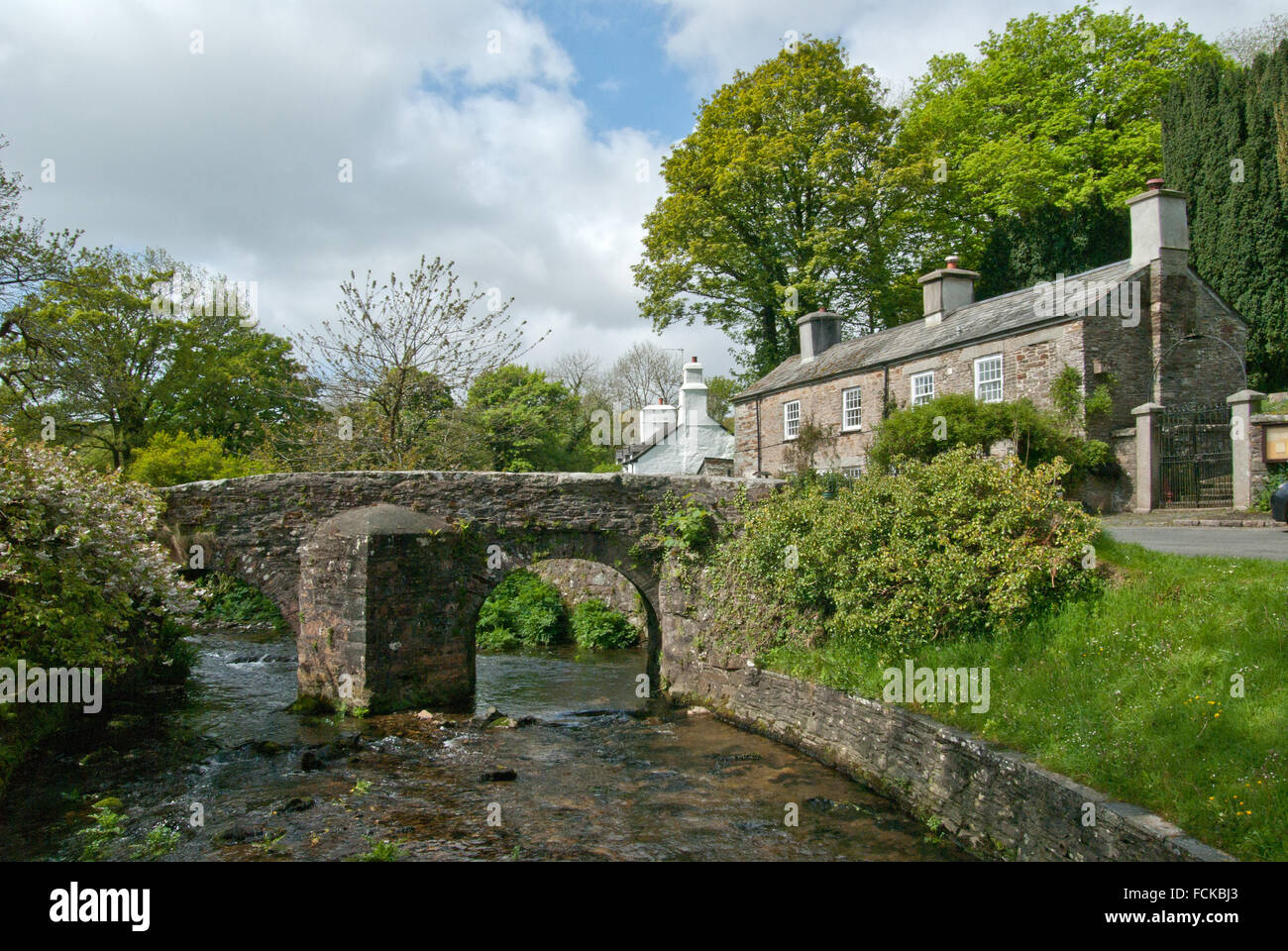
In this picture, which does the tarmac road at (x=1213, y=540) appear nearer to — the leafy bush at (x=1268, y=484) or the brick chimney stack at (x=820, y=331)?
the leafy bush at (x=1268, y=484)

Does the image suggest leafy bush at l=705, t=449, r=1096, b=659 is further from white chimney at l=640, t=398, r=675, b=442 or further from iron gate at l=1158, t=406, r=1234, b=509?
white chimney at l=640, t=398, r=675, b=442

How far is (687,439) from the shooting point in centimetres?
3775

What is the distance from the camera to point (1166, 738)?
6.06 metres

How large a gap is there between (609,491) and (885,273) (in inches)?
798

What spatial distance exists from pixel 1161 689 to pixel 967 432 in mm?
10665

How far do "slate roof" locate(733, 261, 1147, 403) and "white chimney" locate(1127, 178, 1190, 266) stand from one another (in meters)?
0.47

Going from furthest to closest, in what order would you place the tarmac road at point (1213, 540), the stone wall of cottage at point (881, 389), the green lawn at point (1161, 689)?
the stone wall of cottage at point (881, 389) → the tarmac road at point (1213, 540) → the green lawn at point (1161, 689)

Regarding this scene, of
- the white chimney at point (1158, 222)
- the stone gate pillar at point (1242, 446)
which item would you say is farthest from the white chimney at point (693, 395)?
the stone gate pillar at point (1242, 446)

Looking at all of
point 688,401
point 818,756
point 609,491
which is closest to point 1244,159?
point 688,401

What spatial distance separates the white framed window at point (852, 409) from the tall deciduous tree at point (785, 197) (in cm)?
472

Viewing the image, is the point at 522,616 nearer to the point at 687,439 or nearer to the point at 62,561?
the point at 62,561

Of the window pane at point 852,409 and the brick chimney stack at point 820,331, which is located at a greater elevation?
the brick chimney stack at point 820,331

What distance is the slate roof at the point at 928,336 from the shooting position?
68.9 feet

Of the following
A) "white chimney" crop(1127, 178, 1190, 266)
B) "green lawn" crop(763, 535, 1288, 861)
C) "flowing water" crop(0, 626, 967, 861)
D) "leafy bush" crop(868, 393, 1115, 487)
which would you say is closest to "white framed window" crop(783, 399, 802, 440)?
"leafy bush" crop(868, 393, 1115, 487)
